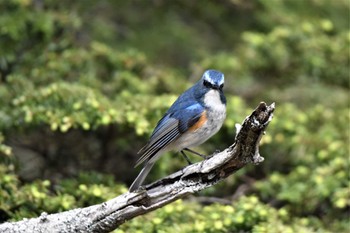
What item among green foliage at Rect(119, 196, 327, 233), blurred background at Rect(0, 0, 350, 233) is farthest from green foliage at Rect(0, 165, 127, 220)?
green foliage at Rect(119, 196, 327, 233)

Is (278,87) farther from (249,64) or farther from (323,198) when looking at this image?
(323,198)

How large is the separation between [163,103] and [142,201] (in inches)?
77.1

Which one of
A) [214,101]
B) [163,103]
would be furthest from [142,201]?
[163,103]

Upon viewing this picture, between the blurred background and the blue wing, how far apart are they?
0.35 metres

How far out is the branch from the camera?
3951 mm

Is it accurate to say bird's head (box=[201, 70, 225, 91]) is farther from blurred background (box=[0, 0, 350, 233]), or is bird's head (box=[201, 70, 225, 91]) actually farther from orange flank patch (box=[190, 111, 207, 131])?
blurred background (box=[0, 0, 350, 233])

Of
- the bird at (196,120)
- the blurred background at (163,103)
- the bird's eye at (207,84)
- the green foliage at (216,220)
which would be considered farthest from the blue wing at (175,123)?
the green foliage at (216,220)

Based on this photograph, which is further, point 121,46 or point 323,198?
point 121,46

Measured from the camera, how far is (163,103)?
581cm

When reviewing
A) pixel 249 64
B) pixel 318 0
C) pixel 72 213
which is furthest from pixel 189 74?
pixel 72 213

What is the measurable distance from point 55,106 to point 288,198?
227 cm

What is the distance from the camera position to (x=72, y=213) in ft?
13.5

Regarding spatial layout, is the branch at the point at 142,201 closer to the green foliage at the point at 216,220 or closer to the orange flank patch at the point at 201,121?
the green foliage at the point at 216,220

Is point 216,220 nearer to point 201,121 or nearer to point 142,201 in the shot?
point 201,121
